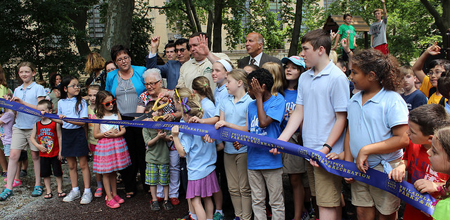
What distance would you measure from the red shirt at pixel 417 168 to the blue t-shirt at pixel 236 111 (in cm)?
186

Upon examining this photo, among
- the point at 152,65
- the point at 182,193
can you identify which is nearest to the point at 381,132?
the point at 182,193

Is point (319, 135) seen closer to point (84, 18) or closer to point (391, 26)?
point (84, 18)

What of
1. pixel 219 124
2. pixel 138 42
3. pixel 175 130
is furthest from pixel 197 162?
pixel 138 42

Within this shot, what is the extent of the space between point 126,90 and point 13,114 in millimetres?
2833

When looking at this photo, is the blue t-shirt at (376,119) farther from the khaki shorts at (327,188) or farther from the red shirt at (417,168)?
the khaki shorts at (327,188)

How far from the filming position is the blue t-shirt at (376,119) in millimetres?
2875

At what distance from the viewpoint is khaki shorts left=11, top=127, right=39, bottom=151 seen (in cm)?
626

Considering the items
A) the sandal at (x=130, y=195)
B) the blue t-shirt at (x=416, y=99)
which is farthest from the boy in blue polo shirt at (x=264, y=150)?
the sandal at (x=130, y=195)

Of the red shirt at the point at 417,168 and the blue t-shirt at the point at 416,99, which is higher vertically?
the blue t-shirt at the point at 416,99

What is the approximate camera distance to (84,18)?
1494 centimetres

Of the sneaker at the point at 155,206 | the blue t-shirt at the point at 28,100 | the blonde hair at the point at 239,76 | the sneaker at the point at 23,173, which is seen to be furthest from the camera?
the sneaker at the point at 23,173

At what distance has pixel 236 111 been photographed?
4.30 metres

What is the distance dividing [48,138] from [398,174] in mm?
5303

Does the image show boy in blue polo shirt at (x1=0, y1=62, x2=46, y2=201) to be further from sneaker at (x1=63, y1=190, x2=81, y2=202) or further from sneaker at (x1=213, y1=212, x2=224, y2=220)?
sneaker at (x1=213, y1=212, x2=224, y2=220)
